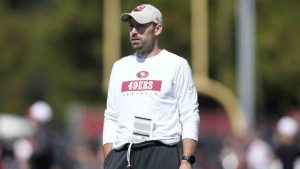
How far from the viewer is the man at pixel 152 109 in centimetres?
1127

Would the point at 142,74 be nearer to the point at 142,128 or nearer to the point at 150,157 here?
the point at 142,128

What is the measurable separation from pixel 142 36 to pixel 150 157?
95cm

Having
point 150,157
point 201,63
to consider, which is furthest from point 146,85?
point 201,63

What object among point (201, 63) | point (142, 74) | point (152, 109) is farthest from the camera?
point (201, 63)

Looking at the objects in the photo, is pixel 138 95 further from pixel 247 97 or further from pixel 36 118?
pixel 247 97

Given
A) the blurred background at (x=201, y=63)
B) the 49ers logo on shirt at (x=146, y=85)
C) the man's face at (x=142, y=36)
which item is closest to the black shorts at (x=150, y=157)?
the 49ers logo on shirt at (x=146, y=85)

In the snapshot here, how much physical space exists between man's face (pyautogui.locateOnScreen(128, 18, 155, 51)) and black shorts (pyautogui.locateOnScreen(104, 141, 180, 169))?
0.76 m

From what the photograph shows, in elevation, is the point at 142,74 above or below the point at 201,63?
above

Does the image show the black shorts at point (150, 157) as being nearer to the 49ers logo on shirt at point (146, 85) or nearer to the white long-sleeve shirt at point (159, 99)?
the white long-sleeve shirt at point (159, 99)

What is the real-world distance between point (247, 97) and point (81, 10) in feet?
40.4

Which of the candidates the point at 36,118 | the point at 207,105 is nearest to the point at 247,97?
the point at 207,105

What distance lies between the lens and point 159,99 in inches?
444

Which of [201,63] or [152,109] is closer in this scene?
[152,109]

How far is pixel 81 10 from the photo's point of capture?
50531 millimetres
